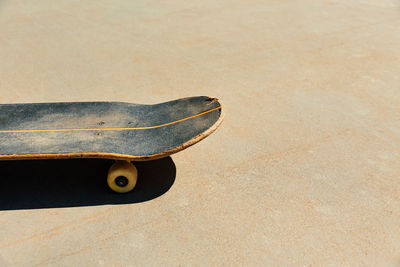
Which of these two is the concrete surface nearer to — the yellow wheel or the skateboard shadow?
the skateboard shadow

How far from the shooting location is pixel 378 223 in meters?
4.08

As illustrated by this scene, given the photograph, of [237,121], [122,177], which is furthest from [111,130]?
[237,121]

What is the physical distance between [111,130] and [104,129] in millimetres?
99

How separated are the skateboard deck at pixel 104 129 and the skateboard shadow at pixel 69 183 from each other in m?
0.59

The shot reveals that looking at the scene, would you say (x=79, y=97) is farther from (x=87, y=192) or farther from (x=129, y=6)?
(x=129, y=6)

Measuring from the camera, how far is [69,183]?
4602mm

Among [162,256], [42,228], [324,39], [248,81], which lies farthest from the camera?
[324,39]

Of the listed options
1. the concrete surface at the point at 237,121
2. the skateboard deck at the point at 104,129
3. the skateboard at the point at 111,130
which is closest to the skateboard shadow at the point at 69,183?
the concrete surface at the point at 237,121

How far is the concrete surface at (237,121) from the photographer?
3838 millimetres

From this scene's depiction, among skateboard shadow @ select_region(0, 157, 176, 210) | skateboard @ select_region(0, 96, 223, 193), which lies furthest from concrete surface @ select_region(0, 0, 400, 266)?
skateboard @ select_region(0, 96, 223, 193)

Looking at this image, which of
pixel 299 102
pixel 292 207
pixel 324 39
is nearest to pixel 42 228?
pixel 292 207

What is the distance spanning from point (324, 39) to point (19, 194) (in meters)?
7.80

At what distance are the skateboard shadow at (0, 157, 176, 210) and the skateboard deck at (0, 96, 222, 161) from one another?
0.59 m

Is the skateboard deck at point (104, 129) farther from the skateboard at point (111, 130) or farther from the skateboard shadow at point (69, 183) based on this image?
the skateboard shadow at point (69, 183)
